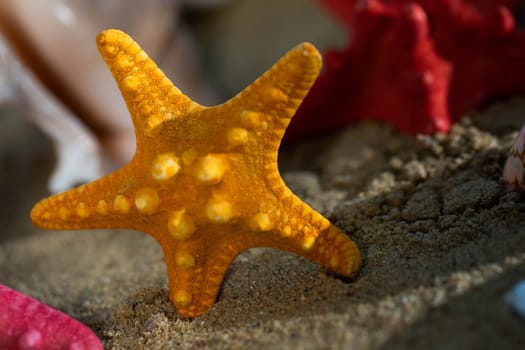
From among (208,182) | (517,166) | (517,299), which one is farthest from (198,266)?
Result: (517,166)

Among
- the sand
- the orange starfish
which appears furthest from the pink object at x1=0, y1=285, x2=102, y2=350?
the orange starfish

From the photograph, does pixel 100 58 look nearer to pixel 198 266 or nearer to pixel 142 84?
pixel 142 84

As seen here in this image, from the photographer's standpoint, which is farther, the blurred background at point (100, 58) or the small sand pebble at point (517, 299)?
the blurred background at point (100, 58)

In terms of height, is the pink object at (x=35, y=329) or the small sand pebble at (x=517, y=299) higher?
the small sand pebble at (x=517, y=299)

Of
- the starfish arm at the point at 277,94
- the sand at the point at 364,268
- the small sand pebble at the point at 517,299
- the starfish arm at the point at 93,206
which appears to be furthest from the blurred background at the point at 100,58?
the small sand pebble at the point at 517,299

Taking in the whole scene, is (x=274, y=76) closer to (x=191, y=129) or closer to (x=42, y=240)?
(x=191, y=129)

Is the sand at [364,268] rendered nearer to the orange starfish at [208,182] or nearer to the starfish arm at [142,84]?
the orange starfish at [208,182]

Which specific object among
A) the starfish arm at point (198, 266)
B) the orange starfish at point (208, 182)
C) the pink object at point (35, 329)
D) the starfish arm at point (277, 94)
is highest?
the starfish arm at point (277, 94)

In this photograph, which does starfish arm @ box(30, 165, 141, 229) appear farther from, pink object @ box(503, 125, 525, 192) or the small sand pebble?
pink object @ box(503, 125, 525, 192)
